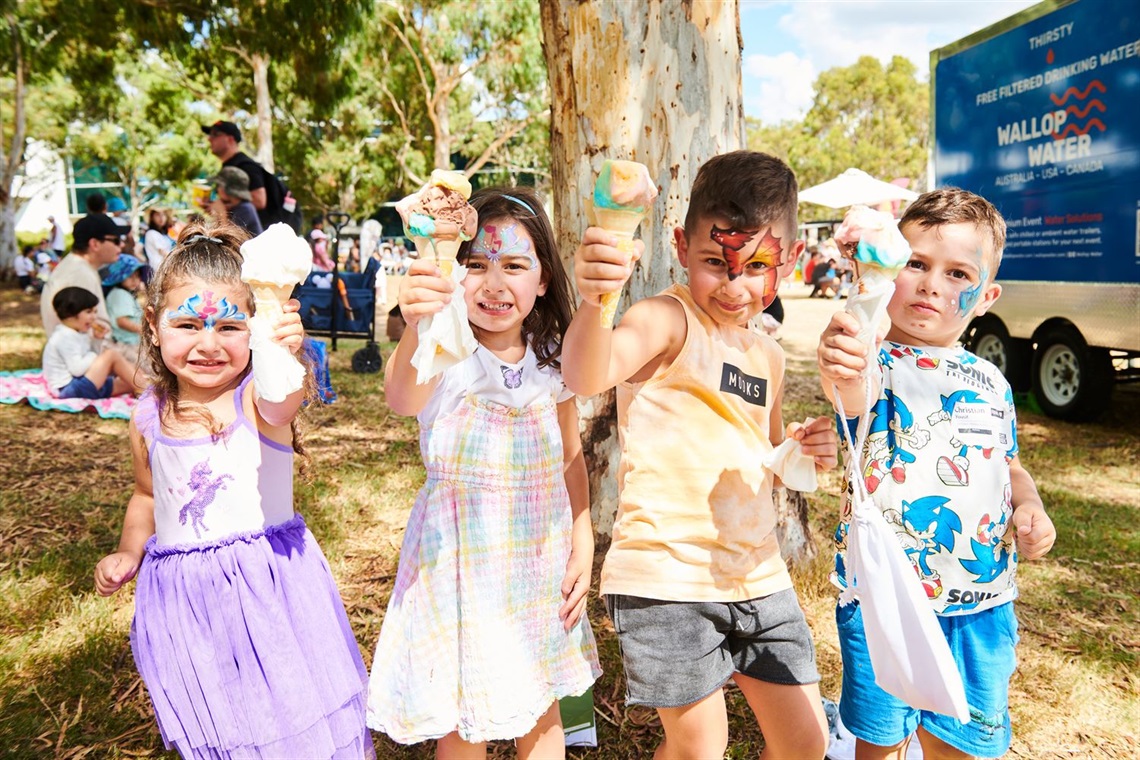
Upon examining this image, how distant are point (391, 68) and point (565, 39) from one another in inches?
985

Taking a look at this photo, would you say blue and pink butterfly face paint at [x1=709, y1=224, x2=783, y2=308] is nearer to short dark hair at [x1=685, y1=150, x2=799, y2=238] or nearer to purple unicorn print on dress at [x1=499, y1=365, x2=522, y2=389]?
short dark hair at [x1=685, y1=150, x2=799, y2=238]

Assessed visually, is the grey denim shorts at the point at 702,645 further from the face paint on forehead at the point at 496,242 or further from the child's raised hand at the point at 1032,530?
the face paint on forehead at the point at 496,242

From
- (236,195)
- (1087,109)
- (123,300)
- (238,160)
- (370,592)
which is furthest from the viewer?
(123,300)

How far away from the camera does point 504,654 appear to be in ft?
6.39

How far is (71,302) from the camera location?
734cm

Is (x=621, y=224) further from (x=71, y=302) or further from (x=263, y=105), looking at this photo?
(x=263, y=105)

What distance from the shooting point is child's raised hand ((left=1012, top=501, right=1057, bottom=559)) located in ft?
6.37

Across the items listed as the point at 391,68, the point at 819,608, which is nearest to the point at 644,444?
the point at 819,608

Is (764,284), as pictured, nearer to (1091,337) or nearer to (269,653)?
(269,653)

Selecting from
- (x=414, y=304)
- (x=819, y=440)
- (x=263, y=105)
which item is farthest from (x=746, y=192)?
(x=263, y=105)

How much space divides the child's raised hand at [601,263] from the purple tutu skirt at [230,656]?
3.62 feet

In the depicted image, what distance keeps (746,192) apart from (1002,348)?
7455 millimetres

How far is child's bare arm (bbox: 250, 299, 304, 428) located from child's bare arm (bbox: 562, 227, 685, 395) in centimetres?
57

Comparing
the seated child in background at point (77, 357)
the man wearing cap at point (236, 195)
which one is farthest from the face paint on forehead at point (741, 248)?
the seated child in background at point (77, 357)
